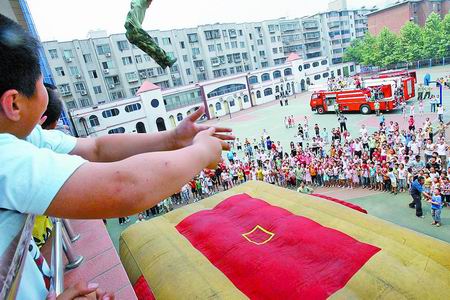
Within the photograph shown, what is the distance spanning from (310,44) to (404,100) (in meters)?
40.6

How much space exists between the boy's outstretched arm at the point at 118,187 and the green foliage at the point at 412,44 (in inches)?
2157

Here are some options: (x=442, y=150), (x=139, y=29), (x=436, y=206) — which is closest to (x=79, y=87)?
(x=442, y=150)

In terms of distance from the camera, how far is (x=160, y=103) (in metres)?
36.3

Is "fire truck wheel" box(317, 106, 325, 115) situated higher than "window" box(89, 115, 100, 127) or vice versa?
"window" box(89, 115, 100, 127)

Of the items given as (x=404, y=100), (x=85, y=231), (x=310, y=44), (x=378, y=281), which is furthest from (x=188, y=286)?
(x=310, y=44)

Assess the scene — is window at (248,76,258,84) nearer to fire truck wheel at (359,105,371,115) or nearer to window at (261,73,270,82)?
window at (261,73,270,82)

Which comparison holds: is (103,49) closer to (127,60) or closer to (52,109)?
(127,60)

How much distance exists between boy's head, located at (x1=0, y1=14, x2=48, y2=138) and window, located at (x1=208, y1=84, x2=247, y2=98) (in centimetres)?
4222

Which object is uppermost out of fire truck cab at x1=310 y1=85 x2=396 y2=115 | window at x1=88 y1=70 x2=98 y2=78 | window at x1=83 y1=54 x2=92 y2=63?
window at x1=83 y1=54 x2=92 y2=63

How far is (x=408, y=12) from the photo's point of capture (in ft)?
180

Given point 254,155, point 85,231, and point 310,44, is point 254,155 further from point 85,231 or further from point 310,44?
point 310,44

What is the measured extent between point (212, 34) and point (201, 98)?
517 inches

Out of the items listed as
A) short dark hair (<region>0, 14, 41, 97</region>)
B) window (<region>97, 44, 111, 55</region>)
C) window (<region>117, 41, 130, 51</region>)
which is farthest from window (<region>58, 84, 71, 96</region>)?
short dark hair (<region>0, 14, 41, 97</region>)

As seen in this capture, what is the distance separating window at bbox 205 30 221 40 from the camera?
47.8m
